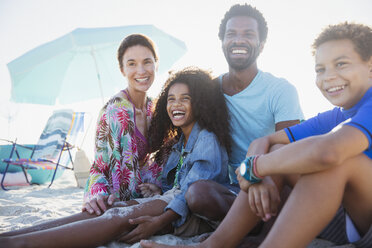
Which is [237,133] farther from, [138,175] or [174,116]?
[138,175]

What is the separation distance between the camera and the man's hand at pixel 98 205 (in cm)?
219

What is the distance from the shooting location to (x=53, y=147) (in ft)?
→ 21.7

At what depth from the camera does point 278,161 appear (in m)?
1.44

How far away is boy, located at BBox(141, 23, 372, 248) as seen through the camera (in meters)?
1.30

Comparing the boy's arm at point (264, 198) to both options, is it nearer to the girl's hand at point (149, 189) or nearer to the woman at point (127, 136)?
the woman at point (127, 136)

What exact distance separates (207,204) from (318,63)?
109 cm

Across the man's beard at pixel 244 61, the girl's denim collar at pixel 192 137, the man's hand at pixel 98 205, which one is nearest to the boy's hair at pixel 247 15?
the man's beard at pixel 244 61

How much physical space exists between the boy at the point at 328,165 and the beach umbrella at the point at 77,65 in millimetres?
4887

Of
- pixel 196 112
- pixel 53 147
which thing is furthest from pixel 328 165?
pixel 53 147

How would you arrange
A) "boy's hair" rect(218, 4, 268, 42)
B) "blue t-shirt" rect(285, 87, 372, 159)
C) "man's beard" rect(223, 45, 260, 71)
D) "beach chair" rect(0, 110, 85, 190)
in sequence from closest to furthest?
"blue t-shirt" rect(285, 87, 372, 159) < "man's beard" rect(223, 45, 260, 71) < "boy's hair" rect(218, 4, 268, 42) < "beach chair" rect(0, 110, 85, 190)

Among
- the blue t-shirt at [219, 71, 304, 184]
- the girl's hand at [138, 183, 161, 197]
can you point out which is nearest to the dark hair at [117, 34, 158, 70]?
the blue t-shirt at [219, 71, 304, 184]

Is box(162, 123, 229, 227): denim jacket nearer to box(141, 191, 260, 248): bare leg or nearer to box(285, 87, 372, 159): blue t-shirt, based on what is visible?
box(141, 191, 260, 248): bare leg

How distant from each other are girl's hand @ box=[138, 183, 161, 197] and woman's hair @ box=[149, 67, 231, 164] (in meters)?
0.35

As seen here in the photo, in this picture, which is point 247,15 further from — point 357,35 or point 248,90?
point 357,35
